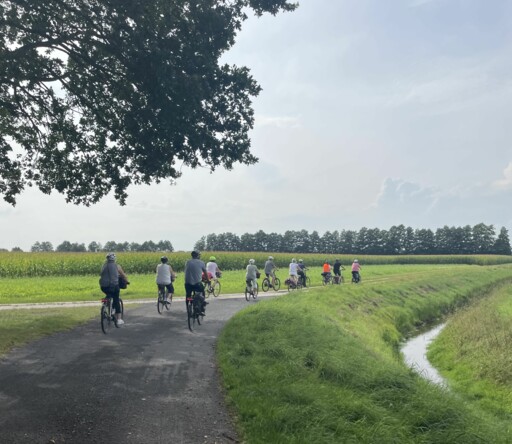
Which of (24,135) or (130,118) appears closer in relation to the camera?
(130,118)

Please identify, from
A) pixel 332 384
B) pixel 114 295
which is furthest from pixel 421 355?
pixel 114 295

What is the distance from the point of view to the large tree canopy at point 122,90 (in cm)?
1197

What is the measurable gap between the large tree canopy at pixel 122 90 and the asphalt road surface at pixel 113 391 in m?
6.02

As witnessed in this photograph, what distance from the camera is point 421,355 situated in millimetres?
17359

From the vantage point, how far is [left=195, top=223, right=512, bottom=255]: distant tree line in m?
134

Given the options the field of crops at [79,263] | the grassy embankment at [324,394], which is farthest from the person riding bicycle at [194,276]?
the field of crops at [79,263]

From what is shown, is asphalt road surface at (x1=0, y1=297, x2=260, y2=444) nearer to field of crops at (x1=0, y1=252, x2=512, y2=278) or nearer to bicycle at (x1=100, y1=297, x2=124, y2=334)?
bicycle at (x1=100, y1=297, x2=124, y2=334)

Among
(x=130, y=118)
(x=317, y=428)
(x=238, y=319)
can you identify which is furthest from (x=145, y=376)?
(x=130, y=118)

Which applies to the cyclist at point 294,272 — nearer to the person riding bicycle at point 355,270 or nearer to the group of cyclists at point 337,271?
the group of cyclists at point 337,271

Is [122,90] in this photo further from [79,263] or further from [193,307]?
[79,263]

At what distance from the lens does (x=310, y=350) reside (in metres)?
10.3

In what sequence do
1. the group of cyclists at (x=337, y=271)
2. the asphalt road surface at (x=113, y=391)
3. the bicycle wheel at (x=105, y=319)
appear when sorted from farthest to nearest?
the group of cyclists at (x=337, y=271) → the bicycle wheel at (x=105, y=319) → the asphalt road surface at (x=113, y=391)

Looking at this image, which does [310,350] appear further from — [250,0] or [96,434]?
[250,0]

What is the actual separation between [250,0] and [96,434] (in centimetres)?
1279
